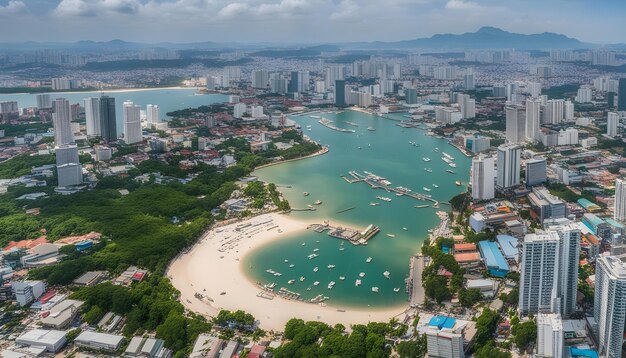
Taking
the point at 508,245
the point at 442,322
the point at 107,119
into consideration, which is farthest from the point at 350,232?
the point at 107,119

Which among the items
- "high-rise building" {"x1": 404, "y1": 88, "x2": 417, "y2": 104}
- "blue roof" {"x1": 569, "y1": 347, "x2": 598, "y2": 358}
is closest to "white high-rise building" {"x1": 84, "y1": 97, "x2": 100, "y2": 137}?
"high-rise building" {"x1": 404, "y1": 88, "x2": 417, "y2": 104}

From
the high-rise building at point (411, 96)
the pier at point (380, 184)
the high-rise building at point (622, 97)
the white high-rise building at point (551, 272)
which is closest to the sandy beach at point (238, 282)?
the white high-rise building at point (551, 272)

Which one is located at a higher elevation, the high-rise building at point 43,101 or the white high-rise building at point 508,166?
the high-rise building at point 43,101

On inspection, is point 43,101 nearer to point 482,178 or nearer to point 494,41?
point 482,178

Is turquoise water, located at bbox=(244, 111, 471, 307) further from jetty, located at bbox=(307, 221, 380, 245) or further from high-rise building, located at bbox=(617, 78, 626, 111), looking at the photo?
high-rise building, located at bbox=(617, 78, 626, 111)

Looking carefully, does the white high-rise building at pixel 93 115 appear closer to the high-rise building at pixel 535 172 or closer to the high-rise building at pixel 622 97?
the high-rise building at pixel 535 172
